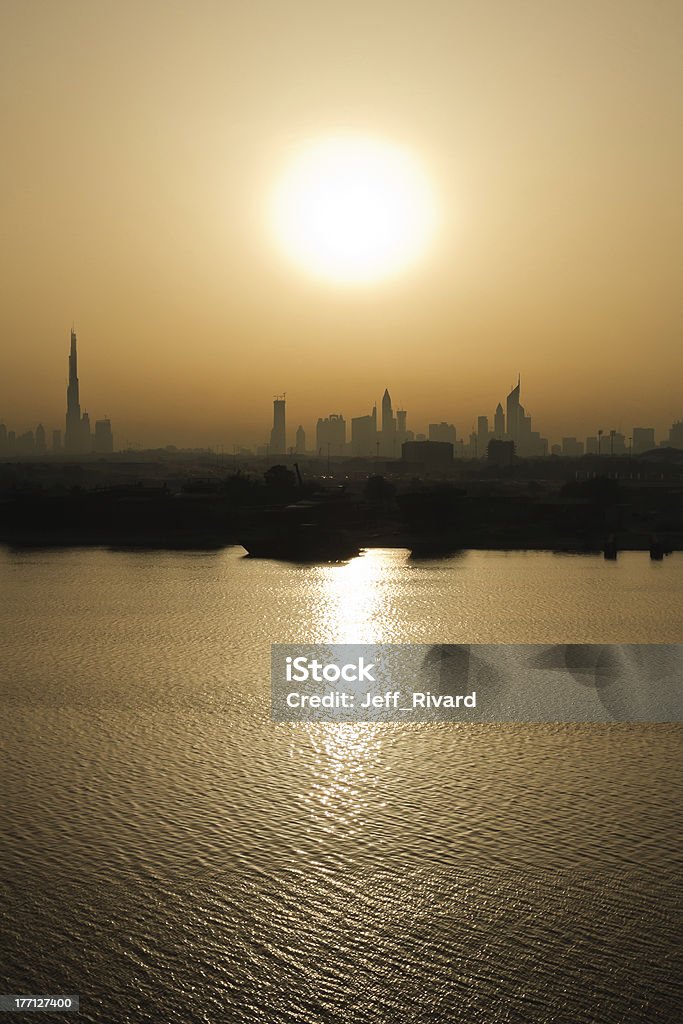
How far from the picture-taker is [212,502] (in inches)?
3794

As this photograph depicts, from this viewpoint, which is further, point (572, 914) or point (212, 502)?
point (212, 502)

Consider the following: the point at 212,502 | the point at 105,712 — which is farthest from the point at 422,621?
the point at 212,502

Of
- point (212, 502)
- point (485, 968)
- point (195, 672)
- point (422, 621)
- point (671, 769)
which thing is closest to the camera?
point (485, 968)

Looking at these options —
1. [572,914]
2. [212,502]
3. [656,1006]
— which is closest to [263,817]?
[572,914]

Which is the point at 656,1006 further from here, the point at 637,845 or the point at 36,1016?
the point at 36,1016

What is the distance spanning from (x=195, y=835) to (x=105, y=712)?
8593 millimetres

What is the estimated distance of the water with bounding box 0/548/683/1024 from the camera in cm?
1090

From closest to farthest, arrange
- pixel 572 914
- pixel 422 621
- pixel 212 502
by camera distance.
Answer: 1. pixel 572 914
2. pixel 422 621
3. pixel 212 502

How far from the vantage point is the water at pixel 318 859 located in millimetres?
10898

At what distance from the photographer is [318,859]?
1438 centimetres

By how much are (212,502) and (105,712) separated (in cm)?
7368

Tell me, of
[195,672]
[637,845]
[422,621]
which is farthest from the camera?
[422,621]

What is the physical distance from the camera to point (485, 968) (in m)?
11.2

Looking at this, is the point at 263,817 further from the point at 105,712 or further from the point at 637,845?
the point at 105,712
